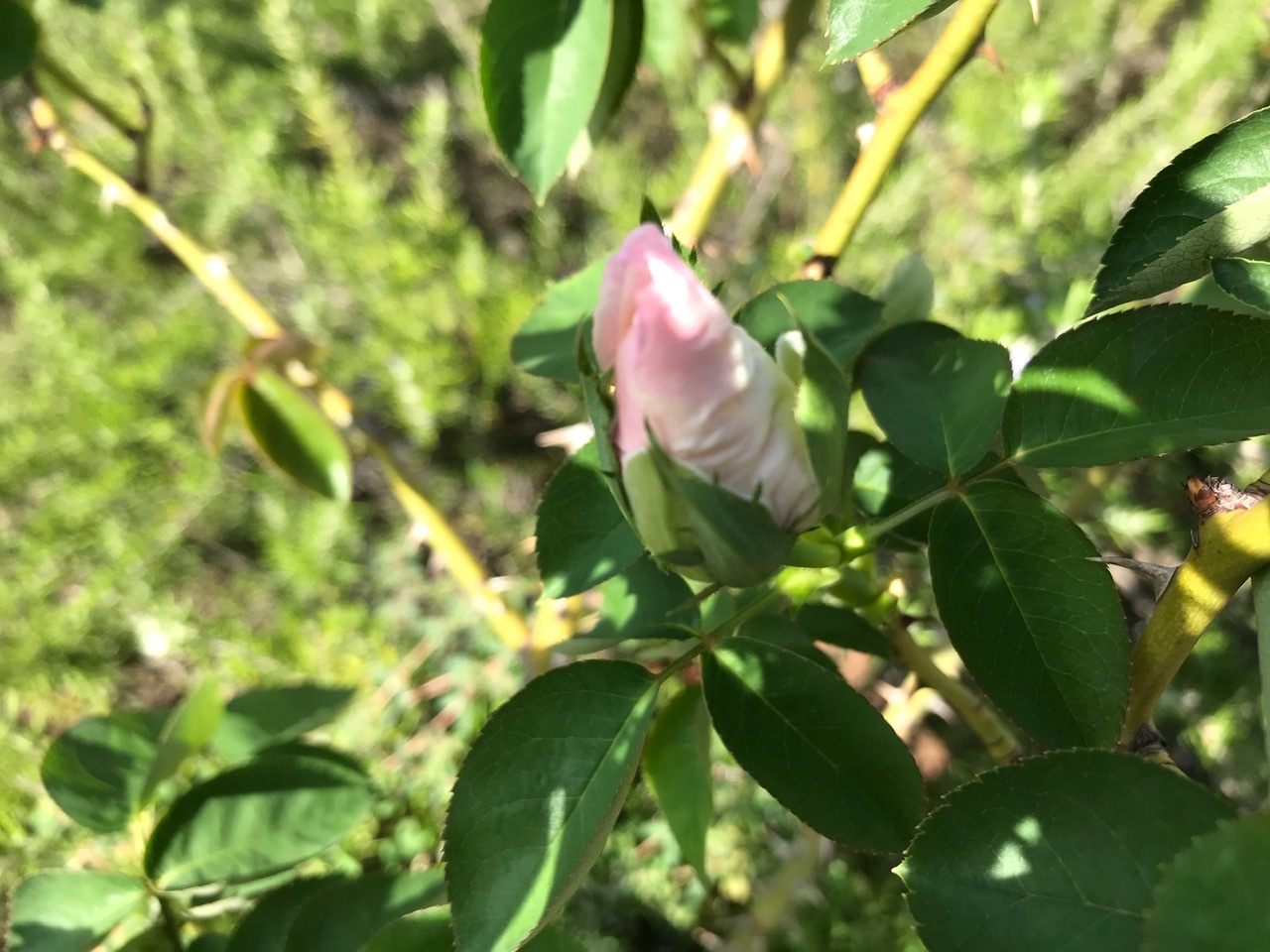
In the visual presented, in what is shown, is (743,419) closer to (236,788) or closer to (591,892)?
(236,788)

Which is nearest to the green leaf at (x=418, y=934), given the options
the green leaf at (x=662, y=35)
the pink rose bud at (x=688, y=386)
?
the pink rose bud at (x=688, y=386)

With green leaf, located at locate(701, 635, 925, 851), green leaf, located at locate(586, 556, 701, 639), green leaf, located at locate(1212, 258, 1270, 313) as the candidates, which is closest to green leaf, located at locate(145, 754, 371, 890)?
green leaf, located at locate(586, 556, 701, 639)

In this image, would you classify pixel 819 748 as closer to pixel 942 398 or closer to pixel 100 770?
pixel 942 398

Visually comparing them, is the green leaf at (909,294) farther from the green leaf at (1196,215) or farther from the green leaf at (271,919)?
the green leaf at (271,919)

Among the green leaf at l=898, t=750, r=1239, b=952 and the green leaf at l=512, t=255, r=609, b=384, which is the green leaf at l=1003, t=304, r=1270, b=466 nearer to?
the green leaf at l=898, t=750, r=1239, b=952

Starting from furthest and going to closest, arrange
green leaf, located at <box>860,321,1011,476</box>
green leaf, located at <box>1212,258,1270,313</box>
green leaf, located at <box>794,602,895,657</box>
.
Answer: green leaf, located at <box>794,602,895,657</box> < green leaf, located at <box>860,321,1011,476</box> < green leaf, located at <box>1212,258,1270,313</box>

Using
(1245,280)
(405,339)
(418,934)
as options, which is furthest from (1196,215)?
(405,339)
